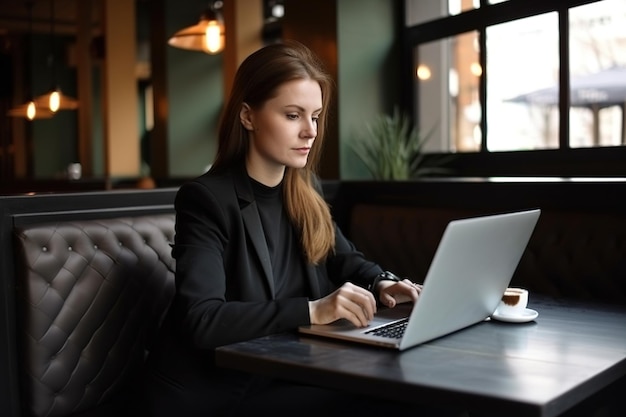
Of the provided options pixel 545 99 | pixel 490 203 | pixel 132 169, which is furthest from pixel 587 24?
pixel 132 169

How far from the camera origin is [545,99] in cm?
438

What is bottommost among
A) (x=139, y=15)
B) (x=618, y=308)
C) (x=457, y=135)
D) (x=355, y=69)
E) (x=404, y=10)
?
(x=618, y=308)

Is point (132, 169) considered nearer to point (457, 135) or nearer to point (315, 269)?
point (457, 135)

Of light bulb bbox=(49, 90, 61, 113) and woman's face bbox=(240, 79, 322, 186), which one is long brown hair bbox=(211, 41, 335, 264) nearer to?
woman's face bbox=(240, 79, 322, 186)

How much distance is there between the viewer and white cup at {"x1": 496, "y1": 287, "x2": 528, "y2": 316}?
1597 mm

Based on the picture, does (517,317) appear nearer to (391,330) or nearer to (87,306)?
(391,330)

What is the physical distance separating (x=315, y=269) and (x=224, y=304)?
0.47 m

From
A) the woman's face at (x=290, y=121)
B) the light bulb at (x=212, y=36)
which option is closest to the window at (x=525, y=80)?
the light bulb at (x=212, y=36)

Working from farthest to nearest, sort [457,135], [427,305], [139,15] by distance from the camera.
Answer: [139,15]
[457,135]
[427,305]

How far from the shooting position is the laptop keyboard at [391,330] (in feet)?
4.57

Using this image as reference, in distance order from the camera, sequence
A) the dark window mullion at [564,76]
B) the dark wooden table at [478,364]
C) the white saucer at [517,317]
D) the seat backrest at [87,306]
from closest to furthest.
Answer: the dark wooden table at [478,364], the white saucer at [517,317], the seat backrest at [87,306], the dark window mullion at [564,76]

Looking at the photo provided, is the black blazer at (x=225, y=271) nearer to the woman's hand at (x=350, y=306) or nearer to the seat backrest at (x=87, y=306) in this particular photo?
the woman's hand at (x=350, y=306)

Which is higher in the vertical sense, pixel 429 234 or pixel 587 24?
pixel 587 24

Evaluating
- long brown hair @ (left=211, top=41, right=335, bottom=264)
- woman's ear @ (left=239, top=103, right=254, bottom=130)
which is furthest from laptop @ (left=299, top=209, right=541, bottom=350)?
woman's ear @ (left=239, top=103, right=254, bottom=130)
